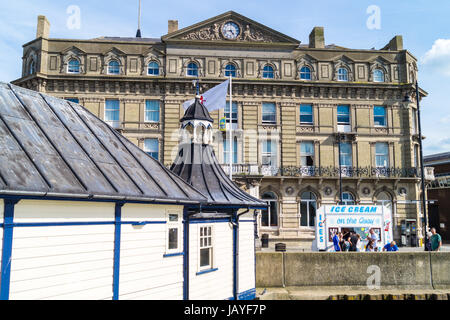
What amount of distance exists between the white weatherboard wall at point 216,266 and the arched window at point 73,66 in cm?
2480

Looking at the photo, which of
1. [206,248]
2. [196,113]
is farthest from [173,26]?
[206,248]

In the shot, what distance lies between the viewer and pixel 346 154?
109 ft

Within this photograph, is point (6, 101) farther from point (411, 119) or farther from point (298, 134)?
point (411, 119)

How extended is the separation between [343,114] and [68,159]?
1125 inches

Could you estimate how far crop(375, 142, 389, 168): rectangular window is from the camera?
109 ft

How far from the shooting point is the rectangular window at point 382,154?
33281 millimetres

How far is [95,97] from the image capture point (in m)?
31.7

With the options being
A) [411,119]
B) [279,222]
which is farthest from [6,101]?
[411,119]

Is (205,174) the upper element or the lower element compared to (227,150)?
lower

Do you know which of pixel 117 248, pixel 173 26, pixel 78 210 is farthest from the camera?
pixel 173 26

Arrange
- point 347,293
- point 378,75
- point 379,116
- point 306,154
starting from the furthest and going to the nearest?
1. point 378,75
2. point 379,116
3. point 306,154
4. point 347,293

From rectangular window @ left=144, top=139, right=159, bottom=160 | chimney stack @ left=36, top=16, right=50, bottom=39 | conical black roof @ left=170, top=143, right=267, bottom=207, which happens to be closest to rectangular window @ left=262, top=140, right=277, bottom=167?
rectangular window @ left=144, top=139, right=159, bottom=160

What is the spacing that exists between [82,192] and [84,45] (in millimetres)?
27535

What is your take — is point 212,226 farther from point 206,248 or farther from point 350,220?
point 350,220
